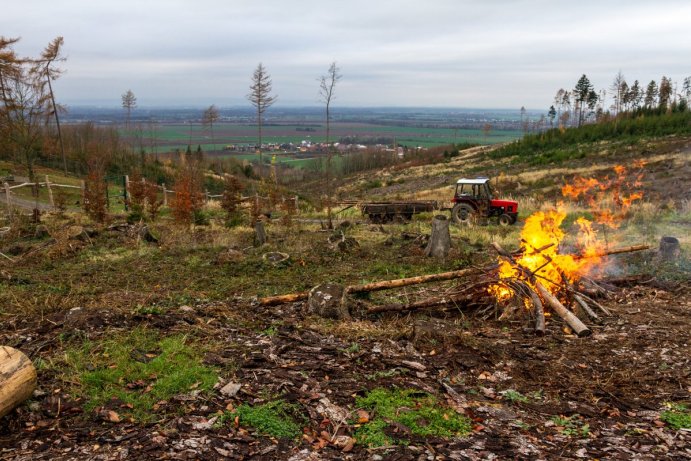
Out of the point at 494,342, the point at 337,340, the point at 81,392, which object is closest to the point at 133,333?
the point at 81,392

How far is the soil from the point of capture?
408 centimetres

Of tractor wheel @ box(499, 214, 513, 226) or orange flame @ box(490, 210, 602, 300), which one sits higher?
orange flame @ box(490, 210, 602, 300)

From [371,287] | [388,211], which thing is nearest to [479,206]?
[388,211]

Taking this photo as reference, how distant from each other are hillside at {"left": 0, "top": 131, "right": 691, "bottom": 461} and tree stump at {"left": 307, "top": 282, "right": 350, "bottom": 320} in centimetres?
14

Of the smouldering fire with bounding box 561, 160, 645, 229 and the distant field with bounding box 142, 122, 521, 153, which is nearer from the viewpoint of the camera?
the smouldering fire with bounding box 561, 160, 645, 229

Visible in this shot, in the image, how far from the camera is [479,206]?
18750 mm

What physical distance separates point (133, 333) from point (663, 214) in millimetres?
18934

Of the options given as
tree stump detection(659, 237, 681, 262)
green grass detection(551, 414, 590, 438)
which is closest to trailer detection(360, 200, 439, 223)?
tree stump detection(659, 237, 681, 262)

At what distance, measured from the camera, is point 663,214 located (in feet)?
57.6

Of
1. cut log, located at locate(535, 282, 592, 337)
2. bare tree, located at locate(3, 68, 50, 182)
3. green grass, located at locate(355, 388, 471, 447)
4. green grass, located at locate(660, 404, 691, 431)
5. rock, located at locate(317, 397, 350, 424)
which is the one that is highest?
bare tree, located at locate(3, 68, 50, 182)

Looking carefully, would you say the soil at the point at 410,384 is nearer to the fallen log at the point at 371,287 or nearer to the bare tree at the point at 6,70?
the fallen log at the point at 371,287

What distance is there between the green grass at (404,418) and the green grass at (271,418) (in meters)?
0.63

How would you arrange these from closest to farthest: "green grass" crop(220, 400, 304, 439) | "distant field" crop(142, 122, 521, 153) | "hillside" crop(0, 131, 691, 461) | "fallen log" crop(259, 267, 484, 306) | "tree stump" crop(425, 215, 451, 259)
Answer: "hillside" crop(0, 131, 691, 461) → "green grass" crop(220, 400, 304, 439) → "fallen log" crop(259, 267, 484, 306) → "tree stump" crop(425, 215, 451, 259) → "distant field" crop(142, 122, 521, 153)

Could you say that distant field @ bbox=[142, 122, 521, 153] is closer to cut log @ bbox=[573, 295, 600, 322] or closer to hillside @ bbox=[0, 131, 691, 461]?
hillside @ bbox=[0, 131, 691, 461]
